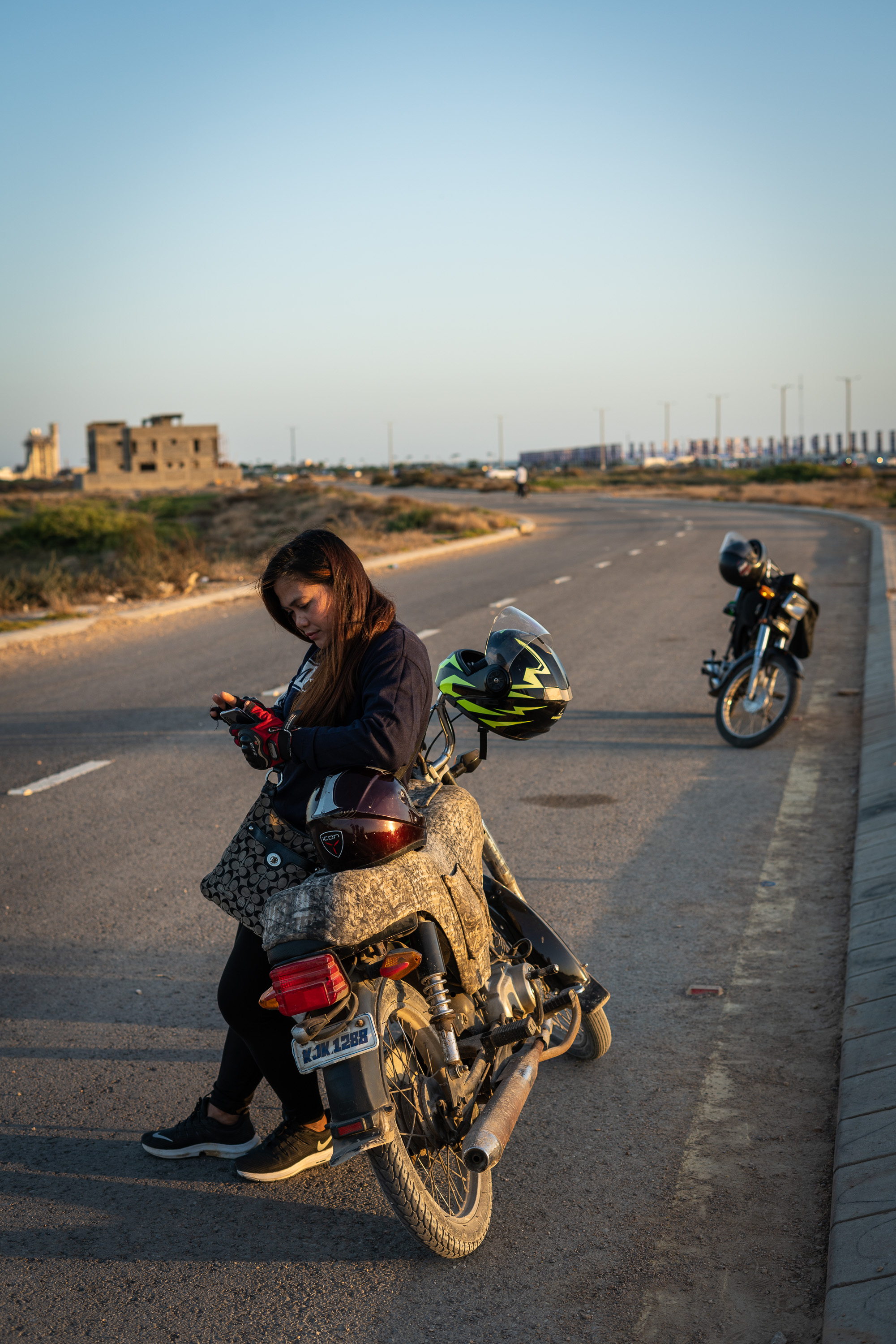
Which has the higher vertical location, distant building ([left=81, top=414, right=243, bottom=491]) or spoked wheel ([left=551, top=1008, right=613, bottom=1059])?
distant building ([left=81, top=414, right=243, bottom=491])

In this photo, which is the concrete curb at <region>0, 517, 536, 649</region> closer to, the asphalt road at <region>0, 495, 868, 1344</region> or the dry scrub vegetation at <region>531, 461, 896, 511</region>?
the asphalt road at <region>0, 495, 868, 1344</region>

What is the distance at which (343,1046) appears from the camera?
2688 mm

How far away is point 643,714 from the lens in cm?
991

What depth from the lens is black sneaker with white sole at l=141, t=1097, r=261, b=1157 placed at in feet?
11.6

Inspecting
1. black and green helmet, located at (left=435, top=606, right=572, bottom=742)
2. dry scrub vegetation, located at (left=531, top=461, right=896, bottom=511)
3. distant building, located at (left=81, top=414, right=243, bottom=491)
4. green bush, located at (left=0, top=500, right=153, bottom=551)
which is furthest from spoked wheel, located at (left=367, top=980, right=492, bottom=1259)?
distant building, located at (left=81, top=414, right=243, bottom=491)

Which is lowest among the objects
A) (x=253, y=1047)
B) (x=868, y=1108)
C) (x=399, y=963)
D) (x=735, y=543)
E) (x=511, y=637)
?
(x=868, y=1108)

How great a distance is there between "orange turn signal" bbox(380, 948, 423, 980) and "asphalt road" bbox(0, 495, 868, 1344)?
810 mm

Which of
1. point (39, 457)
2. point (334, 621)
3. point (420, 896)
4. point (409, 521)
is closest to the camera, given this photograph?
point (420, 896)

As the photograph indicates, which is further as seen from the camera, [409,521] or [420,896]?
[409,521]

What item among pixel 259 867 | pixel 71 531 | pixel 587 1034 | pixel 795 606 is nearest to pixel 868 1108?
pixel 587 1034

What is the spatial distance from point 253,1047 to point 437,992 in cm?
67

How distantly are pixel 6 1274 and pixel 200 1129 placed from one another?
674 millimetres

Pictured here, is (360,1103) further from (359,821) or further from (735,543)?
(735,543)

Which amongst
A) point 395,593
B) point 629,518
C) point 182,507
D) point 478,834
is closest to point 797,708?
point 478,834
